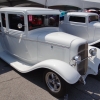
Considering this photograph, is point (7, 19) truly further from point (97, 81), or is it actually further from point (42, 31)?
point (97, 81)

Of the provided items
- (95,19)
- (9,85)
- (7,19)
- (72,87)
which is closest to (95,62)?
(72,87)

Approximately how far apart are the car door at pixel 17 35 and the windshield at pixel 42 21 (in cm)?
21

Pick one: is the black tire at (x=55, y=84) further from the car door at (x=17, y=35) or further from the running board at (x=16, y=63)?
the car door at (x=17, y=35)

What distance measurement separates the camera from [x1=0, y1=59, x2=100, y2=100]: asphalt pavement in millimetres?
2971

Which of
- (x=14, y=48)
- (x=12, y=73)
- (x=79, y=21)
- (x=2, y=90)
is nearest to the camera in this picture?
(x=2, y=90)

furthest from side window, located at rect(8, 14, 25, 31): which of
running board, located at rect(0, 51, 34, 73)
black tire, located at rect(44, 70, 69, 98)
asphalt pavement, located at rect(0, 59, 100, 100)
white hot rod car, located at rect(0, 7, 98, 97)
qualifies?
black tire, located at rect(44, 70, 69, 98)

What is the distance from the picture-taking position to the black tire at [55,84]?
279cm

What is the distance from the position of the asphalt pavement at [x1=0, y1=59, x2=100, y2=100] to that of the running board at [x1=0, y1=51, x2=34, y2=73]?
0.25 m

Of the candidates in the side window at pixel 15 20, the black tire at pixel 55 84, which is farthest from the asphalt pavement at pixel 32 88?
the side window at pixel 15 20

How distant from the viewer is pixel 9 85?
3.38m

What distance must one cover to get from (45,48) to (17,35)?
3.27ft

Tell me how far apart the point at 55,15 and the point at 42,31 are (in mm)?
701

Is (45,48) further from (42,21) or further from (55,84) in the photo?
(55,84)

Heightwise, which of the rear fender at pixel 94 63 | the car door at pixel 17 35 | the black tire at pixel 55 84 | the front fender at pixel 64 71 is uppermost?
the car door at pixel 17 35
